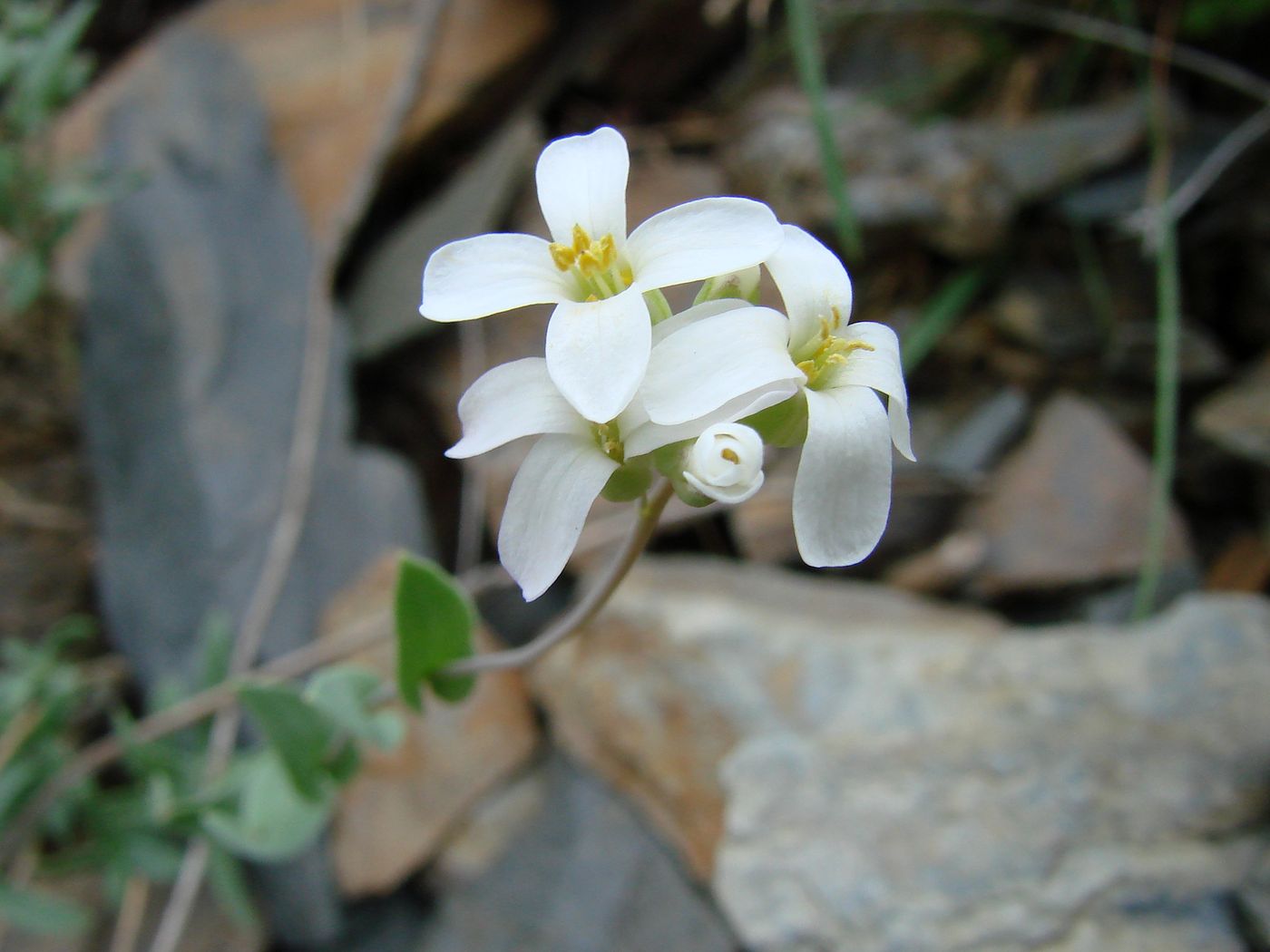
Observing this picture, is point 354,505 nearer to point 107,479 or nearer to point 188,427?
point 188,427

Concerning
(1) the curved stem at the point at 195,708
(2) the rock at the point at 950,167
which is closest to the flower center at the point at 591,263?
(1) the curved stem at the point at 195,708

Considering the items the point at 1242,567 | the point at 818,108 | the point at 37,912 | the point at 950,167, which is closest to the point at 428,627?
the point at 37,912

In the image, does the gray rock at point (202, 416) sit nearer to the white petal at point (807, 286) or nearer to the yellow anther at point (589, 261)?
the yellow anther at point (589, 261)

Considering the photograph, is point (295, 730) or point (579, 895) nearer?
point (295, 730)

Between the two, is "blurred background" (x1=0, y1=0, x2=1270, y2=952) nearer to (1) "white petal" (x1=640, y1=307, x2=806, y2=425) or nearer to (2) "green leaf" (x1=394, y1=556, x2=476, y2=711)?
(2) "green leaf" (x1=394, y1=556, x2=476, y2=711)

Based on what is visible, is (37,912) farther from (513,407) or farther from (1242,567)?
(1242,567)
